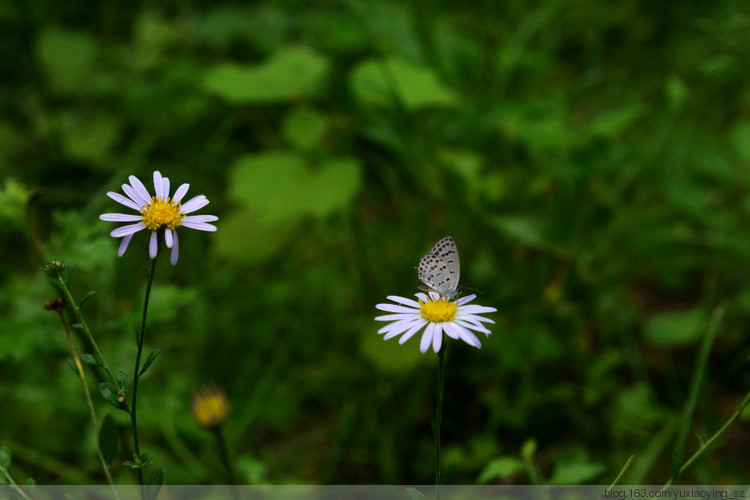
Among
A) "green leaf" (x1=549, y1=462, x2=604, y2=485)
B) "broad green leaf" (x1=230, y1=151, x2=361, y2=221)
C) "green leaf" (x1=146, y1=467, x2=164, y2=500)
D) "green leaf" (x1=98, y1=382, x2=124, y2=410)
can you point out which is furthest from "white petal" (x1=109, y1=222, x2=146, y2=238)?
"broad green leaf" (x1=230, y1=151, x2=361, y2=221)

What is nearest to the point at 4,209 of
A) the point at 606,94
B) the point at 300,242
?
the point at 300,242

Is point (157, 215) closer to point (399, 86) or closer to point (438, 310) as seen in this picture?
point (438, 310)

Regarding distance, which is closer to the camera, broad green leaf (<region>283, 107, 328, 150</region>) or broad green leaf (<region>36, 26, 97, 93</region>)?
broad green leaf (<region>283, 107, 328, 150</region>)

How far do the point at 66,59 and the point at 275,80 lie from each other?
1.40 metres

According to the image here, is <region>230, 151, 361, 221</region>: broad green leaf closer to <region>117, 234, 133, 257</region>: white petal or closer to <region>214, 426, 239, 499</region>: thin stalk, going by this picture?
<region>214, 426, 239, 499</region>: thin stalk

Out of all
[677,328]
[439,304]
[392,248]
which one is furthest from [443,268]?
[392,248]

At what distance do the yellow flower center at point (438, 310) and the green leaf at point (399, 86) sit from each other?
1.27m

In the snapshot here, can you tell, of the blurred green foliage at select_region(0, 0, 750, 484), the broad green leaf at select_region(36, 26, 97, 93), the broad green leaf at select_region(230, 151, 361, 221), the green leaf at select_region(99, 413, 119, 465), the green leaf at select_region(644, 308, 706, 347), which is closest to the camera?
the green leaf at select_region(99, 413, 119, 465)

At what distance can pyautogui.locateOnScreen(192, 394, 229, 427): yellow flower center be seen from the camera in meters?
1.14

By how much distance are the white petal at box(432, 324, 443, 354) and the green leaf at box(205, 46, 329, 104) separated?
1.43m

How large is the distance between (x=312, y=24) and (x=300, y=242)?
1056mm

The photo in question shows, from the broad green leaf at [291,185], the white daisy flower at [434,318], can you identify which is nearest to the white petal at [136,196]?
the white daisy flower at [434,318]

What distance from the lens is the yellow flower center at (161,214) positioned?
32.4 inches

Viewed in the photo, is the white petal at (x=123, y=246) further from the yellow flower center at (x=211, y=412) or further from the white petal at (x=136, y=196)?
the yellow flower center at (x=211, y=412)
